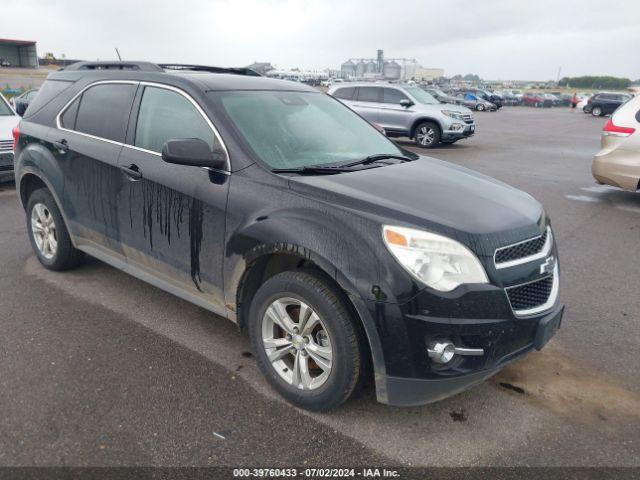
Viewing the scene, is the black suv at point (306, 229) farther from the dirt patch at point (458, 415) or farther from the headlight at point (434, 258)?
the dirt patch at point (458, 415)

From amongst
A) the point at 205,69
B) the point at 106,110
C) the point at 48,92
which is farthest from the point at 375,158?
the point at 48,92

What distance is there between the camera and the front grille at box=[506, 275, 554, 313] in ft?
8.75

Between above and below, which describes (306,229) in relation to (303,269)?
above

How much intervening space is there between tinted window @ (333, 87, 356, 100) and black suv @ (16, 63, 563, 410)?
44.0 ft

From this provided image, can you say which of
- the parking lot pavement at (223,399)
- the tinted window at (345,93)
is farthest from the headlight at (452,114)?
the parking lot pavement at (223,399)

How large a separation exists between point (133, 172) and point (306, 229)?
156 cm

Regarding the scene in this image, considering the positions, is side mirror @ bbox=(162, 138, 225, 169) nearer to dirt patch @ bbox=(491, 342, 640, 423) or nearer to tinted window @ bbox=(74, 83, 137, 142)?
tinted window @ bbox=(74, 83, 137, 142)

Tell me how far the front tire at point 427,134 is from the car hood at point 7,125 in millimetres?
10787

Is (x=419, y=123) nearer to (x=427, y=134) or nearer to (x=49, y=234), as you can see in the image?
(x=427, y=134)

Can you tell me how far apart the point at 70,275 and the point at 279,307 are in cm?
279

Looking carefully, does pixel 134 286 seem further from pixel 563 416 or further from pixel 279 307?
pixel 563 416

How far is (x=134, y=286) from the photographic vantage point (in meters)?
4.65

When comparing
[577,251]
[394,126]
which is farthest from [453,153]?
[577,251]

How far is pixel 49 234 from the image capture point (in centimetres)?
477
